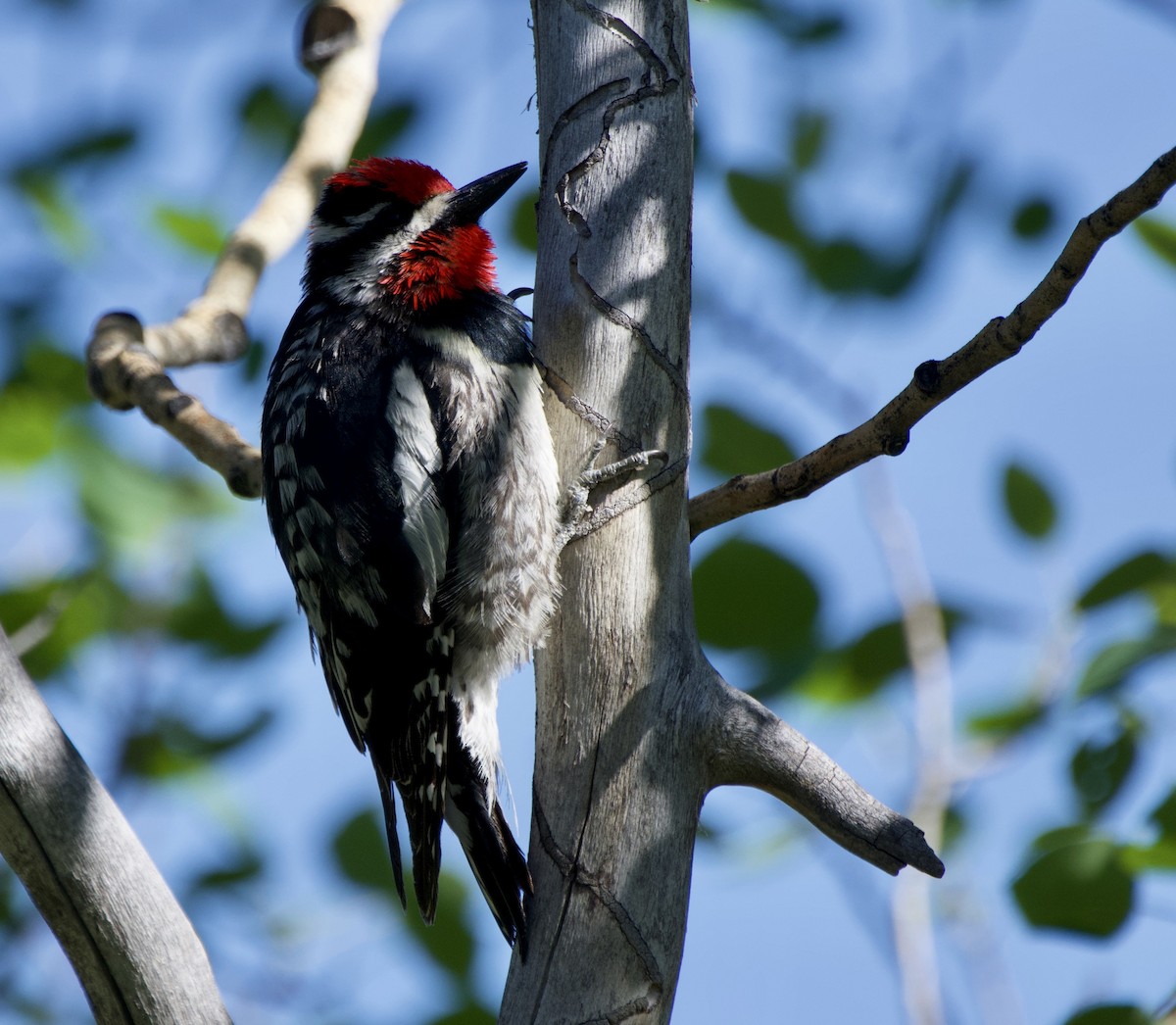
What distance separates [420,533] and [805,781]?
1033 mm

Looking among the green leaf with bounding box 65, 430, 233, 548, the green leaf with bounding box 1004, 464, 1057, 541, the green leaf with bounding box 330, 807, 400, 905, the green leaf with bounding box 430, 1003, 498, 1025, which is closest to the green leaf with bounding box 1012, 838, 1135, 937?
the green leaf with bounding box 1004, 464, 1057, 541

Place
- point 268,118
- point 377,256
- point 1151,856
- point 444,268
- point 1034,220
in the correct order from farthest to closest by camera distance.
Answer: point 268,118 < point 1034,220 < point 377,256 < point 444,268 < point 1151,856

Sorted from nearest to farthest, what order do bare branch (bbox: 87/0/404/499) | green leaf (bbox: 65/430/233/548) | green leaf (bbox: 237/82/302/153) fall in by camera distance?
bare branch (bbox: 87/0/404/499), green leaf (bbox: 65/430/233/548), green leaf (bbox: 237/82/302/153)

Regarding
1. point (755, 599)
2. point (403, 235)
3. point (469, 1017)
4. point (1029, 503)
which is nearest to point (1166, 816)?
point (755, 599)

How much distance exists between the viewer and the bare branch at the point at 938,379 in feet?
5.50

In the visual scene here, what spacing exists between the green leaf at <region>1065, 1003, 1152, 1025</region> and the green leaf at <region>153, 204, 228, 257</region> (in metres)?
2.92

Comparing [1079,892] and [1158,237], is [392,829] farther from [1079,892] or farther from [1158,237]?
[1158,237]

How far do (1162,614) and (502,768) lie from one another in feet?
4.34

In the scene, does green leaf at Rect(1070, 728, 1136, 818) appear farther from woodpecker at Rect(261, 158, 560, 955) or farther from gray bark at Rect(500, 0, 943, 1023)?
woodpecker at Rect(261, 158, 560, 955)

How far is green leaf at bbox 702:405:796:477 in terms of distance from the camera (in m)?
2.57

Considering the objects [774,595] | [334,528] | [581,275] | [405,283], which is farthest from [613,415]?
[405,283]

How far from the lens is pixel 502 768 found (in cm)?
262

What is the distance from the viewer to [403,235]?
9.98 feet

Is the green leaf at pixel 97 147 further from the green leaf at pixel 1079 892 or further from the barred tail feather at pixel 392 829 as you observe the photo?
the green leaf at pixel 1079 892
